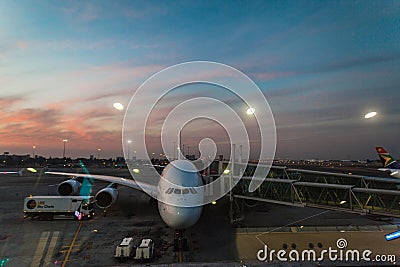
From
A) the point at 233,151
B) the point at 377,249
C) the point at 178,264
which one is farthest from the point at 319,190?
A: the point at 178,264

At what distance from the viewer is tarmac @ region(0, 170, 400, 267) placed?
1406 centimetres

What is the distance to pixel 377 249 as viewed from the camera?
48.5ft

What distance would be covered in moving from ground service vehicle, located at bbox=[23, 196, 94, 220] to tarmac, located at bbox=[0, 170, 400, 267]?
32.7 inches

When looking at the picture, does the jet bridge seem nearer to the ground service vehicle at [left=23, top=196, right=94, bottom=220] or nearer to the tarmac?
the tarmac

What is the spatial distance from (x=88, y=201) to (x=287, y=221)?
1942cm

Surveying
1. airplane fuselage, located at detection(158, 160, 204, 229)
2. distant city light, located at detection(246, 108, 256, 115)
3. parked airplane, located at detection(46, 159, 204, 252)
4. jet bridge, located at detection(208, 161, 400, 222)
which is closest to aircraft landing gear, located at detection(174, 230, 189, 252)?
parked airplane, located at detection(46, 159, 204, 252)

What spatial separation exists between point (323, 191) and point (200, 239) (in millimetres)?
9040

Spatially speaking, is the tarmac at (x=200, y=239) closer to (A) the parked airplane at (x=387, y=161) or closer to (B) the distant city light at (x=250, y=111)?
(B) the distant city light at (x=250, y=111)

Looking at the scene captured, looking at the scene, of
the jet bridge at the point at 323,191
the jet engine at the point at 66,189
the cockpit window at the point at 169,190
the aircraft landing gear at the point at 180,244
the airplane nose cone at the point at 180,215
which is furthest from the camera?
the jet engine at the point at 66,189

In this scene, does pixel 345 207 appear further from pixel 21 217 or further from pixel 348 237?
pixel 21 217

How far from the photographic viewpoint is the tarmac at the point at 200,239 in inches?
554

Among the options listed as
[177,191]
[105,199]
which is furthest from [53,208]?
[177,191]

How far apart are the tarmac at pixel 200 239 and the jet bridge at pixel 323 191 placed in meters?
2.21

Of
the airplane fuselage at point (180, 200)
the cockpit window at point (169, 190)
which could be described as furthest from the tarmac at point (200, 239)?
the cockpit window at point (169, 190)
